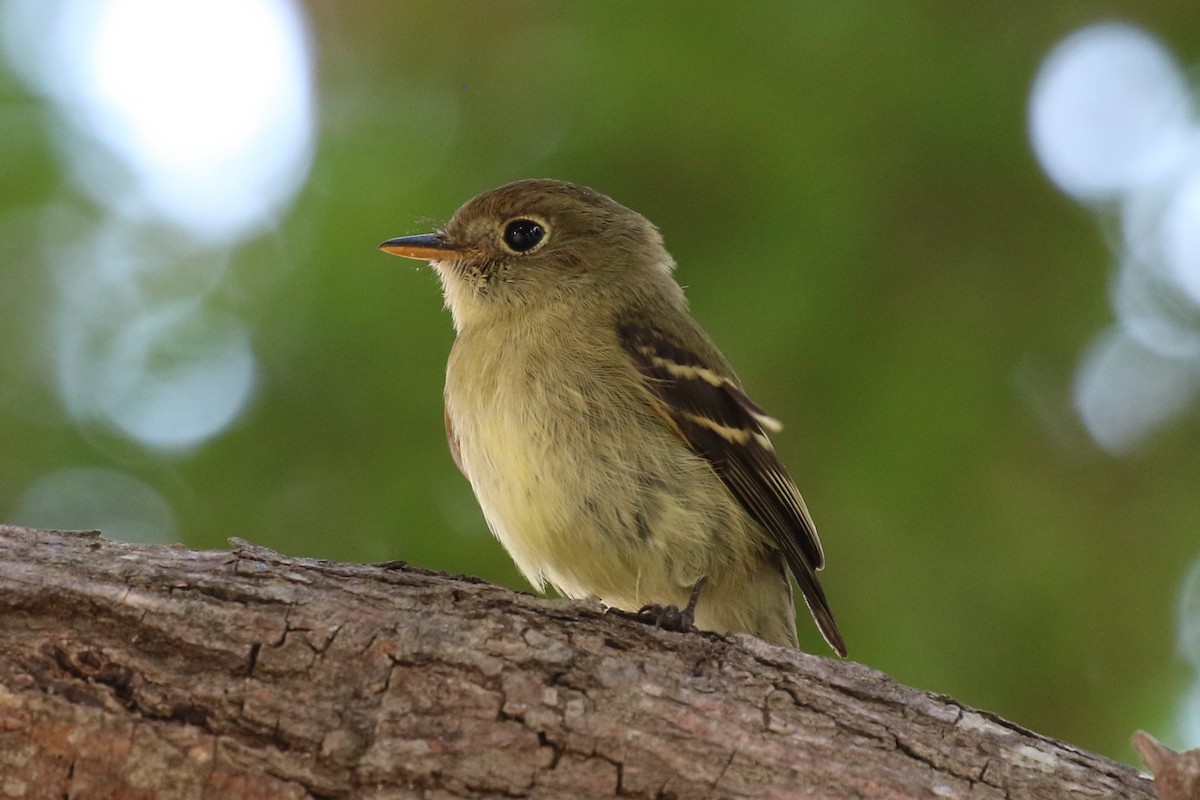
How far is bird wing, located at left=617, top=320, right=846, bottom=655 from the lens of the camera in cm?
518

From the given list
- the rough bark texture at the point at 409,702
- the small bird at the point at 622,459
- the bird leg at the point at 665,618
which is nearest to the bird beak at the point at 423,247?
the small bird at the point at 622,459

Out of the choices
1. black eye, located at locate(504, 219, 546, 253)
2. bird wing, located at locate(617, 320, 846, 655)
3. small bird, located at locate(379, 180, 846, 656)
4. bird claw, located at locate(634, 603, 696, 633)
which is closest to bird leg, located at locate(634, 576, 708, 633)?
bird claw, located at locate(634, 603, 696, 633)

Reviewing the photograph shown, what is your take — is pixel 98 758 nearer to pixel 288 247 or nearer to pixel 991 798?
pixel 991 798

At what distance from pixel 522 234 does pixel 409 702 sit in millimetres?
2963

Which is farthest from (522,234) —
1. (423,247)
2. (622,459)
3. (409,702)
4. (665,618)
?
(409,702)

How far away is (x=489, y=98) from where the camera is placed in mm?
6172

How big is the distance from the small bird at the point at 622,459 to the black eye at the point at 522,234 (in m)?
0.21

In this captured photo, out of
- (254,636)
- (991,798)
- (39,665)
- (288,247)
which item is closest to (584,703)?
(254,636)

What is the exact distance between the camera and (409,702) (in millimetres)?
3637

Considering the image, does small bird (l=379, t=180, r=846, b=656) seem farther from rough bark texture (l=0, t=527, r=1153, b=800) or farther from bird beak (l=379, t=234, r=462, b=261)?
rough bark texture (l=0, t=527, r=1153, b=800)

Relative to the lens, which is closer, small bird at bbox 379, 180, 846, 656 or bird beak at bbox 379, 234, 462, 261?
small bird at bbox 379, 180, 846, 656

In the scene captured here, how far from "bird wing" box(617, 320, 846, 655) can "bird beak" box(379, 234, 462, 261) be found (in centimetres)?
101

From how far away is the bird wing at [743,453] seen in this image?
5180mm

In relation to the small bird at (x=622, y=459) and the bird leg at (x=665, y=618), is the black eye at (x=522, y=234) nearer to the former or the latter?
the small bird at (x=622, y=459)
